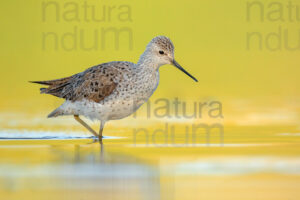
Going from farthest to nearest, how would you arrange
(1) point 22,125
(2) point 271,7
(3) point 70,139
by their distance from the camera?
(2) point 271,7 → (1) point 22,125 → (3) point 70,139

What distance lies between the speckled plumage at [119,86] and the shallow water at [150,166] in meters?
0.48

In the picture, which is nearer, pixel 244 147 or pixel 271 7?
pixel 244 147

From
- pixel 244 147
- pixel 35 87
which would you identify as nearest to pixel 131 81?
pixel 244 147

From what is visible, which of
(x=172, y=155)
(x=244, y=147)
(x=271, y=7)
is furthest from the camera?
(x=271, y=7)

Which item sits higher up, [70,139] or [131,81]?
[131,81]

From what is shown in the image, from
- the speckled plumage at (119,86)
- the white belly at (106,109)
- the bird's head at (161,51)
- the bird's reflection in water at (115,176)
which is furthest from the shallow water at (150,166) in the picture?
the bird's head at (161,51)

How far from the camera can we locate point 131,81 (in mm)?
11789

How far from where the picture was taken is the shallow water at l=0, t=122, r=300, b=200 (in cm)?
701

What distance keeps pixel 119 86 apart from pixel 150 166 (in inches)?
136

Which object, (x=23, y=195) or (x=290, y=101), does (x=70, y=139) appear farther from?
(x=290, y=101)

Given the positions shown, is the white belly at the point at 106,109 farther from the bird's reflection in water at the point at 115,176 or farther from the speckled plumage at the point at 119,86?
the bird's reflection in water at the point at 115,176

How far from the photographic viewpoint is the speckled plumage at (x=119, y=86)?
463 inches

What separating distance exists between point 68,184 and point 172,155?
2.37 meters

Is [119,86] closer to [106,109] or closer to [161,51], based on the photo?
[106,109]
